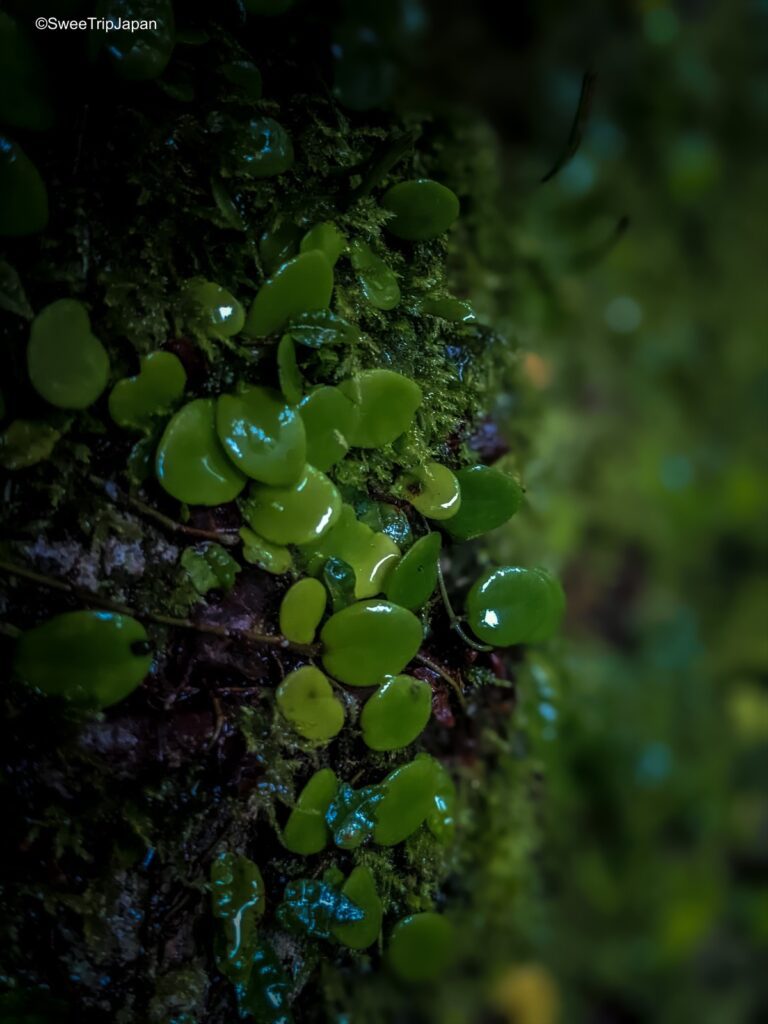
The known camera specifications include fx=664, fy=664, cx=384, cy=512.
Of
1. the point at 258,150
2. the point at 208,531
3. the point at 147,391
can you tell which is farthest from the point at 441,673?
the point at 258,150

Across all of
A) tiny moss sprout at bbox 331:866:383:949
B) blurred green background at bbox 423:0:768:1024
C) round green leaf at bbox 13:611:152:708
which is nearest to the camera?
round green leaf at bbox 13:611:152:708

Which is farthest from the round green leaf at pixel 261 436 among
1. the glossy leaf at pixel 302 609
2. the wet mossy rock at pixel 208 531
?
the glossy leaf at pixel 302 609

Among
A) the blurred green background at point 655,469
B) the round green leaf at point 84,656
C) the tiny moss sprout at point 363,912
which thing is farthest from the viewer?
the blurred green background at point 655,469

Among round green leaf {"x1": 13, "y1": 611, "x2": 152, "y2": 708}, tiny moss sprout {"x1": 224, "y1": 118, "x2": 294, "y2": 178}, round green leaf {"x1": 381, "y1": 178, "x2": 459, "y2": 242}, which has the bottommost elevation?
round green leaf {"x1": 13, "y1": 611, "x2": 152, "y2": 708}

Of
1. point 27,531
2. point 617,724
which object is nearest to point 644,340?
point 617,724

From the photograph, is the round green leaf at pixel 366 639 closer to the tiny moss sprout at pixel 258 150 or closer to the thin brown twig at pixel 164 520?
the thin brown twig at pixel 164 520

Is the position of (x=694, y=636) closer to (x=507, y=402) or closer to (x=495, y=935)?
(x=495, y=935)

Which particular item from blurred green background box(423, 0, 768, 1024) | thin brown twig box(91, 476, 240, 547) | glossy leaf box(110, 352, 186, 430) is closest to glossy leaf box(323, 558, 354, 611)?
thin brown twig box(91, 476, 240, 547)

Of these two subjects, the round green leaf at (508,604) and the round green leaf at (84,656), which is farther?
the round green leaf at (508,604)

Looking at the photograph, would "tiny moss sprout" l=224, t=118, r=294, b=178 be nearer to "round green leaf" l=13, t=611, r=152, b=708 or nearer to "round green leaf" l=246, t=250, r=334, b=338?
"round green leaf" l=246, t=250, r=334, b=338

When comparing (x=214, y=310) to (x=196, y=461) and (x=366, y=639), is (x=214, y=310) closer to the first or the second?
(x=196, y=461)

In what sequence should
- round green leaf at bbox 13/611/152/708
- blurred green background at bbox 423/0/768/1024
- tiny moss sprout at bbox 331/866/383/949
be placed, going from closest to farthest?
round green leaf at bbox 13/611/152/708 → tiny moss sprout at bbox 331/866/383/949 → blurred green background at bbox 423/0/768/1024

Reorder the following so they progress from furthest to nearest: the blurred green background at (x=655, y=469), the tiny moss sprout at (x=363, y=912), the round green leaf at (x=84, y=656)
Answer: the blurred green background at (x=655, y=469) → the tiny moss sprout at (x=363, y=912) → the round green leaf at (x=84, y=656)
